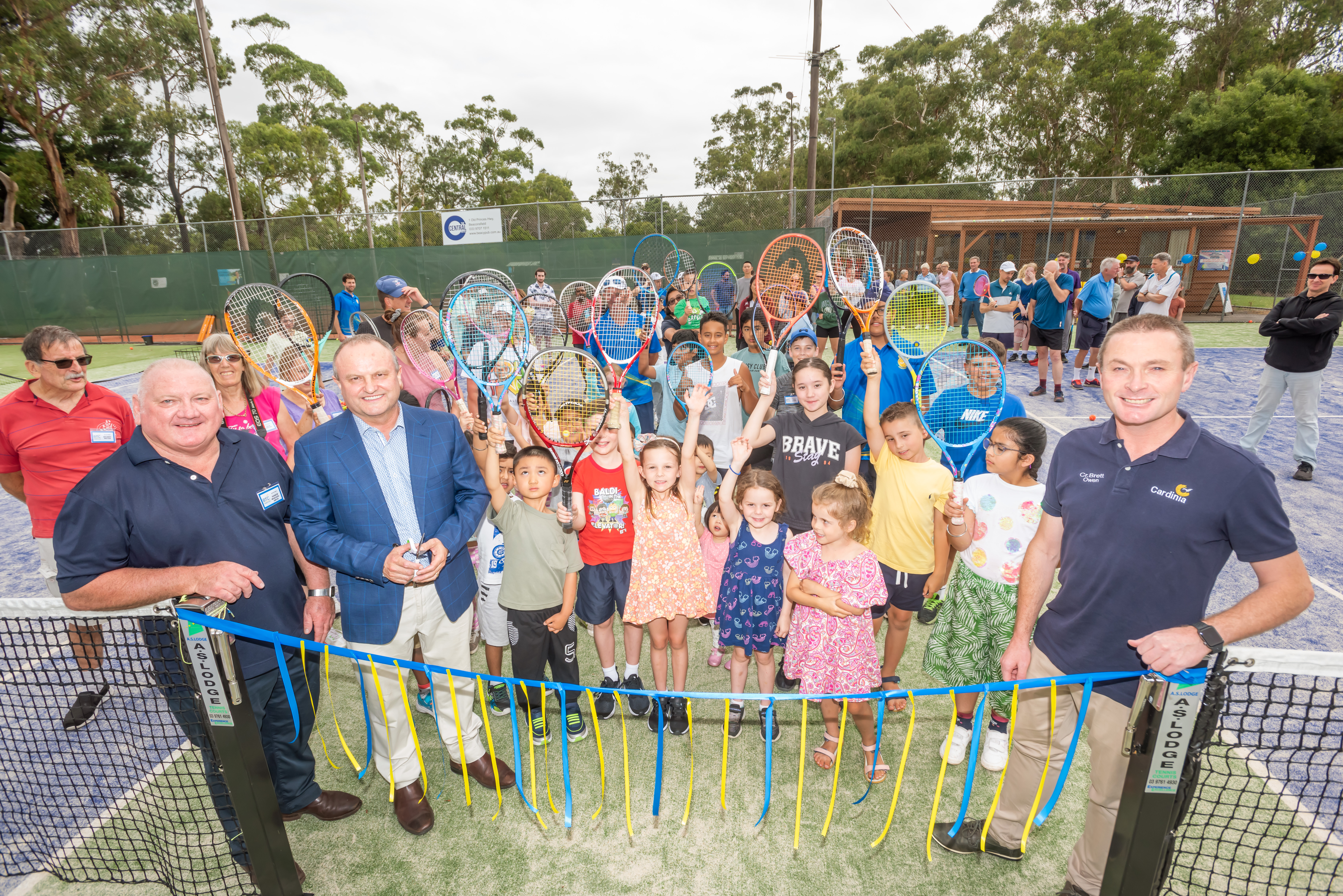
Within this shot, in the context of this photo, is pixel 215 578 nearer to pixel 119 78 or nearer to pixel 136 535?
pixel 136 535

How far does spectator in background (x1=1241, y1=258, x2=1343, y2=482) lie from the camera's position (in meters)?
6.58

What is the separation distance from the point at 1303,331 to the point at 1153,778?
7.14m

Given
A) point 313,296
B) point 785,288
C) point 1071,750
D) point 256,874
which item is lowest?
point 256,874

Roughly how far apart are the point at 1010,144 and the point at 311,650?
5243 centimetres

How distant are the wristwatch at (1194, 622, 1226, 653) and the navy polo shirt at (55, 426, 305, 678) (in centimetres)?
333

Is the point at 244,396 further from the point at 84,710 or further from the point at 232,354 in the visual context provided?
the point at 84,710

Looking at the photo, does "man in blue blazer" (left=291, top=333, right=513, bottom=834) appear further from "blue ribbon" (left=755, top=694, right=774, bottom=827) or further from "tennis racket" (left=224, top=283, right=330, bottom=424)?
"tennis racket" (left=224, top=283, right=330, bottom=424)

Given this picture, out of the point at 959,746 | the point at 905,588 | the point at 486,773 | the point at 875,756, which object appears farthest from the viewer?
the point at 905,588

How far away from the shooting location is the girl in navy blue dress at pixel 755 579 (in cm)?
366

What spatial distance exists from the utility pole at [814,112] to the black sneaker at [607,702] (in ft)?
54.8

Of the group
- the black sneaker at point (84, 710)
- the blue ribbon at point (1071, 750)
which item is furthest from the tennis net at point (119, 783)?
the blue ribbon at point (1071, 750)

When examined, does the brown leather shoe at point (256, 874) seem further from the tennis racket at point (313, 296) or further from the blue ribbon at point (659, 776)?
the tennis racket at point (313, 296)

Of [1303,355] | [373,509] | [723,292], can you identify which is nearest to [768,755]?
[373,509]

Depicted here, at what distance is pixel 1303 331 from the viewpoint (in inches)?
262
